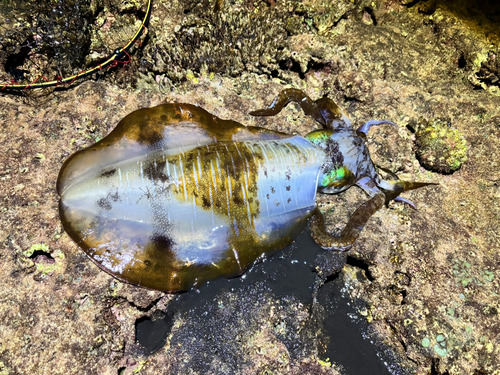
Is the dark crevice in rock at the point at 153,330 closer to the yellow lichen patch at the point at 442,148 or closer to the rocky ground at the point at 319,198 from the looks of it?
the rocky ground at the point at 319,198

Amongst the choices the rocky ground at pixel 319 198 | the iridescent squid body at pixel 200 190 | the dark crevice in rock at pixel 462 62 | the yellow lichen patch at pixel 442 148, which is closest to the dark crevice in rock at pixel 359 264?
the rocky ground at pixel 319 198

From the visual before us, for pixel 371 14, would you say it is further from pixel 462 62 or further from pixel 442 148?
pixel 442 148

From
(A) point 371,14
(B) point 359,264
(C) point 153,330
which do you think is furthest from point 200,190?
(A) point 371,14

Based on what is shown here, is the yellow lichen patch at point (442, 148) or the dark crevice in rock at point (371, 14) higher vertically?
the dark crevice in rock at point (371, 14)

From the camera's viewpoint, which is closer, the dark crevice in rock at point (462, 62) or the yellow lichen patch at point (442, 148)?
the yellow lichen patch at point (442, 148)

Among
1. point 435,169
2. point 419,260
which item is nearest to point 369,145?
point 435,169

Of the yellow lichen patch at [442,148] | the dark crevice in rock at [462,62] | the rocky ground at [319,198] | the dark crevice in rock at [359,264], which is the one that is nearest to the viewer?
the rocky ground at [319,198]

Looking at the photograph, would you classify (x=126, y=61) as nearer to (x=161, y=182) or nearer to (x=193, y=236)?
(x=161, y=182)
